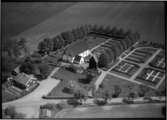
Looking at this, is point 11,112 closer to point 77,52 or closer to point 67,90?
point 67,90

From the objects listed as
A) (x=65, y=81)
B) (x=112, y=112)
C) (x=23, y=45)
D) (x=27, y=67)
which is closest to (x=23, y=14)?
(x=23, y=45)

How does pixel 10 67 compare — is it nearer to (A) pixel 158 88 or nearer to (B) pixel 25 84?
(B) pixel 25 84

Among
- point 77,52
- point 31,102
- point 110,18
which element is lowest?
point 31,102

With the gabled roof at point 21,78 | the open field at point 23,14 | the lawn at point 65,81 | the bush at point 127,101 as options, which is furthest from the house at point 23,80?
the bush at point 127,101

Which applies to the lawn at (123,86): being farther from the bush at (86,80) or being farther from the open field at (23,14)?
the open field at (23,14)

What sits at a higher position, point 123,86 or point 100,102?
point 123,86

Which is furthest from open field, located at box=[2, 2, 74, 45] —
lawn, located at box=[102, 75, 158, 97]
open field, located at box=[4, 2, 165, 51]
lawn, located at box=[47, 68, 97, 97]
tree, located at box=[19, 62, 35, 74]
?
lawn, located at box=[102, 75, 158, 97]

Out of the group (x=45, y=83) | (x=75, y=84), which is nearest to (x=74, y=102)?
(x=75, y=84)

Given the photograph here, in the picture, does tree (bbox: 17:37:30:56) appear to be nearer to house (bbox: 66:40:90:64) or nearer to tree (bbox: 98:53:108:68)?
house (bbox: 66:40:90:64)
